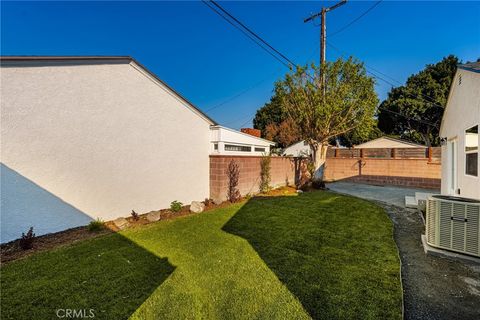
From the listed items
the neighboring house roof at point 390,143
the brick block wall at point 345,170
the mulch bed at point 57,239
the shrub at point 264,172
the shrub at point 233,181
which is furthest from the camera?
the neighboring house roof at point 390,143

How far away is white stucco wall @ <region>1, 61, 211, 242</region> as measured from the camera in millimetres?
4949

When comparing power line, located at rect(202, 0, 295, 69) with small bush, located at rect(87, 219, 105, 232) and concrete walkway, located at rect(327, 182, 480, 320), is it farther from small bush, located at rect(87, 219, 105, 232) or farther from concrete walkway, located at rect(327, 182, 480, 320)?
concrete walkway, located at rect(327, 182, 480, 320)

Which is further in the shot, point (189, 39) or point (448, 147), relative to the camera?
point (189, 39)

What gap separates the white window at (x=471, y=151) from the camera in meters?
5.09

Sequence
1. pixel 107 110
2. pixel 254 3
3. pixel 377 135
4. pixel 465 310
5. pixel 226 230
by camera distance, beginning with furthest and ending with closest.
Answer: pixel 377 135, pixel 254 3, pixel 107 110, pixel 226 230, pixel 465 310

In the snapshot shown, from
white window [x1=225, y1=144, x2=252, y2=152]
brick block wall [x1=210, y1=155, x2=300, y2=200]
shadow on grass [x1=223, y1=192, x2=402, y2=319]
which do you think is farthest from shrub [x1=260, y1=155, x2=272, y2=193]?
shadow on grass [x1=223, y1=192, x2=402, y2=319]

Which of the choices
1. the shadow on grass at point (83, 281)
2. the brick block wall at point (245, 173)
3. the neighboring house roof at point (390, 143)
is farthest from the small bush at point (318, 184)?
the neighboring house roof at point (390, 143)

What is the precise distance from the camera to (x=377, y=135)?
104 feet

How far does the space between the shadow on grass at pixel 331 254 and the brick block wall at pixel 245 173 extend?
1803mm

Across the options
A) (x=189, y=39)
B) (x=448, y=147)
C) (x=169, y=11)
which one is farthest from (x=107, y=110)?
(x=448, y=147)

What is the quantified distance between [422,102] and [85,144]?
30.1 m

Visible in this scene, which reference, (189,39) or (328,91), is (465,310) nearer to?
(328,91)

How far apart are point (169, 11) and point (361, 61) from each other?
8.87 m
